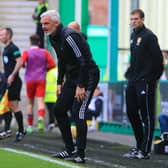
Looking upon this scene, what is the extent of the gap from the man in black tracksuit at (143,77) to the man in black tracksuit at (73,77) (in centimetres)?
89

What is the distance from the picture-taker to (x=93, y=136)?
14211 mm

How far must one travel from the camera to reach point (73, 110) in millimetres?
9227

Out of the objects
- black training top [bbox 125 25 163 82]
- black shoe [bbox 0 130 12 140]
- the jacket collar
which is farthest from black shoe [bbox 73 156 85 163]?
black shoe [bbox 0 130 12 140]

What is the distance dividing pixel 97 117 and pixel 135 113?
5695 mm

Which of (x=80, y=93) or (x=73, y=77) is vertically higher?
(x=73, y=77)

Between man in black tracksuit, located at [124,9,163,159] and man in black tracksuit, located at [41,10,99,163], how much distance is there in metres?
0.89

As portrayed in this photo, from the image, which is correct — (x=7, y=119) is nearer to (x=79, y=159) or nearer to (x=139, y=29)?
(x=139, y=29)

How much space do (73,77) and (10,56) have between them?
375cm

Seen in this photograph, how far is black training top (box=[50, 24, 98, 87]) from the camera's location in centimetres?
911

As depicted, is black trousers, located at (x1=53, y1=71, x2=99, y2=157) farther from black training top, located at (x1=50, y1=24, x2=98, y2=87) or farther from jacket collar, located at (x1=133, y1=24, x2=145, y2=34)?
jacket collar, located at (x1=133, y1=24, x2=145, y2=34)

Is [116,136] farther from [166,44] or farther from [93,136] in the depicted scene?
[166,44]

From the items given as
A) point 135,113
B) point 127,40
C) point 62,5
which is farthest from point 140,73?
point 62,5

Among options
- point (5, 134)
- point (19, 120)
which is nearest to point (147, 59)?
point (19, 120)

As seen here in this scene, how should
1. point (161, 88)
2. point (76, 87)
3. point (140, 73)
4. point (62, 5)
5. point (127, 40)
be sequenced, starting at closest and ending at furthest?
point (76, 87) < point (140, 73) < point (161, 88) < point (127, 40) < point (62, 5)
